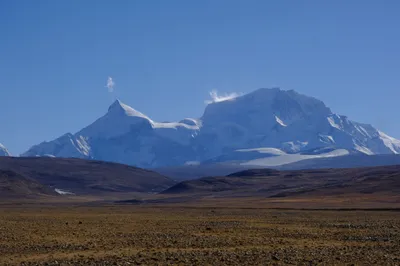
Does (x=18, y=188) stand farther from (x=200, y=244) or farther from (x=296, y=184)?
(x=200, y=244)

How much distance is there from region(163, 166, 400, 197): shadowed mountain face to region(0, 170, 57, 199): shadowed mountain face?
93.4ft

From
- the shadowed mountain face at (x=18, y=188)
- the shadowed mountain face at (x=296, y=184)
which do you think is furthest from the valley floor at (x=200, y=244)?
the shadowed mountain face at (x=18, y=188)

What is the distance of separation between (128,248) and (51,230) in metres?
9.40

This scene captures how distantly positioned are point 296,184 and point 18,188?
61.5 m

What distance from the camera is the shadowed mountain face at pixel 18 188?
137438 millimetres

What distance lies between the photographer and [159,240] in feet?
96.7

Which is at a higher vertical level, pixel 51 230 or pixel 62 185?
pixel 62 185

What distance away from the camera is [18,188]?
144875mm

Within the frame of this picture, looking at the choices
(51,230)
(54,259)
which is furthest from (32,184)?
(54,259)

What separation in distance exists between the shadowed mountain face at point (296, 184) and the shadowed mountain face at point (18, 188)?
2847 centimetres

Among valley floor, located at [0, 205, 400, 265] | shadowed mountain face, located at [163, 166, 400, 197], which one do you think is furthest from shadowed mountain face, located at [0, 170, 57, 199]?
valley floor, located at [0, 205, 400, 265]

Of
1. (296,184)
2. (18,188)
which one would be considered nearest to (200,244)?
(18,188)

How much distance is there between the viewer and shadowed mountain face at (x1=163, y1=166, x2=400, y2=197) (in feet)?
375

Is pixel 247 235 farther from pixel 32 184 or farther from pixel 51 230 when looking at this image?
pixel 32 184
